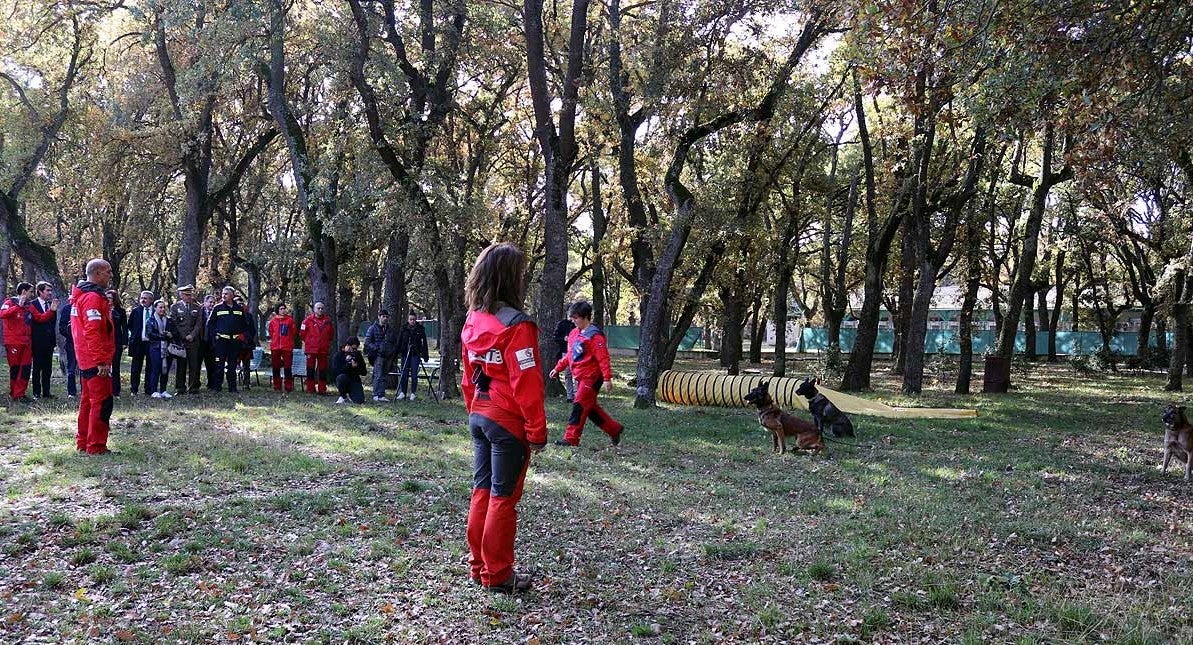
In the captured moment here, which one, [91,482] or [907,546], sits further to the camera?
[91,482]

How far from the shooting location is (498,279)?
4477mm

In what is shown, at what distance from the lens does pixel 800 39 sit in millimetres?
14539

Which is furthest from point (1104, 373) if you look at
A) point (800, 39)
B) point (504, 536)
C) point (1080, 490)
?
point (504, 536)

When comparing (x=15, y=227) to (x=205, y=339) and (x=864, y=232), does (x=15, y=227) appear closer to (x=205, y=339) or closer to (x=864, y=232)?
(x=205, y=339)

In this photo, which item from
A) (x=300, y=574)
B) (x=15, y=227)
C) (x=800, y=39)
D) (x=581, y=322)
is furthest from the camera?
(x=15, y=227)

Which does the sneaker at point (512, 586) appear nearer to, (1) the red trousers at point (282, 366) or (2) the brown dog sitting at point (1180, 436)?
(2) the brown dog sitting at point (1180, 436)

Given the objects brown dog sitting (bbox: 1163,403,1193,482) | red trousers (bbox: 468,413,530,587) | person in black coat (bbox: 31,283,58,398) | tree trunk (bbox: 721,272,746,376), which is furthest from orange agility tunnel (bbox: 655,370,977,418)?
person in black coat (bbox: 31,283,58,398)

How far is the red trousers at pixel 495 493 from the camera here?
4.43 meters

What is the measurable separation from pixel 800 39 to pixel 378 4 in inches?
297

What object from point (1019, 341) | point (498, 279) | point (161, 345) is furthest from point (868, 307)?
point (1019, 341)

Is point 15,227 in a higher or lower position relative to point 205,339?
higher

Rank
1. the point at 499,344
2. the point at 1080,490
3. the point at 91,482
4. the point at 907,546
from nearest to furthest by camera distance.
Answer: the point at 499,344 < the point at 907,546 < the point at 91,482 < the point at 1080,490

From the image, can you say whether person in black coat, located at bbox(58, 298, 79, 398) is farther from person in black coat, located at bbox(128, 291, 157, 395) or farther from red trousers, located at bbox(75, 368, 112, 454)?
red trousers, located at bbox(75, 368, 112, 454)

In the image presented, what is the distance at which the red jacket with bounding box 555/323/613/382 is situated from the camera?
962 centimetres
